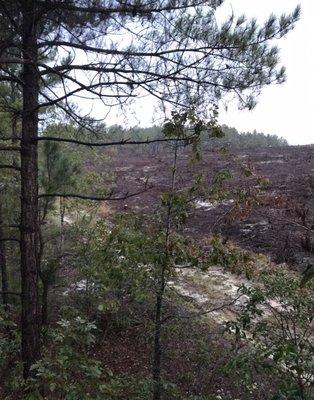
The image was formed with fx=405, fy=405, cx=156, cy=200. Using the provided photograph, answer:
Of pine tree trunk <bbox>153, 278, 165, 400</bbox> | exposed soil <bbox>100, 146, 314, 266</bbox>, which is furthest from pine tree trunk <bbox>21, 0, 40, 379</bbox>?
pine tree trunk <bbox>153, 278, 165, 400</bbox>

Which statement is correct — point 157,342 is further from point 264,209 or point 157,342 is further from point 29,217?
point 264,209

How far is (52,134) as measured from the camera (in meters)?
8.82

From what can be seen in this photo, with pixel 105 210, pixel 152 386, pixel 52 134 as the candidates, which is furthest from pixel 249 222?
pixel 152 386

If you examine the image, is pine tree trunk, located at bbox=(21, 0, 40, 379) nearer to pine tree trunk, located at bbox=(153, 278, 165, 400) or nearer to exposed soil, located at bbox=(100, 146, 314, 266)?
exposed soil, located at bbox=(100, 146, 314, 266)

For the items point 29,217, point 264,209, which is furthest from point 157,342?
point 264,209

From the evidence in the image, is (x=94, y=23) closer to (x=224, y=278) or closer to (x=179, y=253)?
(x=179, y=253)

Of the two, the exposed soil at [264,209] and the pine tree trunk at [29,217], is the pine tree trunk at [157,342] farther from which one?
the pine tree trunk at [29,217]

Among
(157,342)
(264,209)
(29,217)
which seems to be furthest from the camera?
(264,209)

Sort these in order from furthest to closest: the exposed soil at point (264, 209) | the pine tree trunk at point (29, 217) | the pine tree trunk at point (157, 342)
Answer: the exposed soil at point (264, 209)
the pine tree trunk at point (157, 342)
the pine tree trunk at point (29, 217)

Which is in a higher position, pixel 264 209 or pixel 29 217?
pixel 29 217

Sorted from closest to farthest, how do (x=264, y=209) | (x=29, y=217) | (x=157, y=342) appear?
(x=29, y=217), (x=157, y=342), (x=264, y=209)

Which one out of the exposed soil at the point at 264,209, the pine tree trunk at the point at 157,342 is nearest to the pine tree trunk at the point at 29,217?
the exposed soil at the point at 264,209

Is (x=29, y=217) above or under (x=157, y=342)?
above

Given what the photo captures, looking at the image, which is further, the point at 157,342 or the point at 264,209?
the point at 264,209
